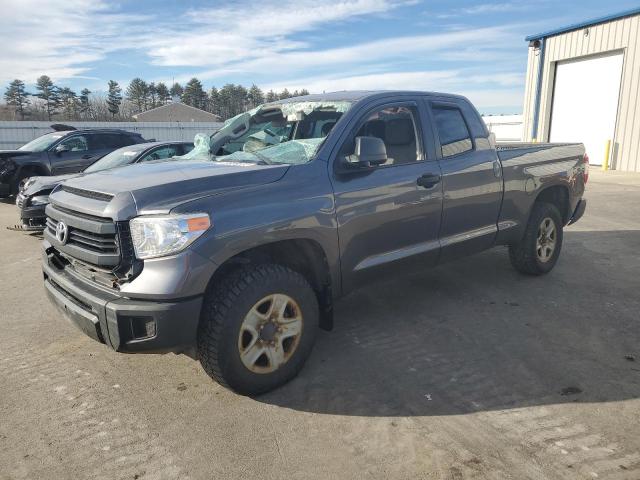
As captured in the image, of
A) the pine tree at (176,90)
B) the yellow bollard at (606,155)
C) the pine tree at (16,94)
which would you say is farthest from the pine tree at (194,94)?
the yellow bollard at (606,155)

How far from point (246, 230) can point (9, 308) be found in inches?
124

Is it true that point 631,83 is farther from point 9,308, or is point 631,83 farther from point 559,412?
point 9,308

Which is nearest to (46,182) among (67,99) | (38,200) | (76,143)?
(38,200)

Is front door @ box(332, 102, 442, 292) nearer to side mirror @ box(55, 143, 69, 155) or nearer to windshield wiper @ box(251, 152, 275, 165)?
windshield wiper @ box(251, 152, 275, 165)

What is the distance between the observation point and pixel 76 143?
37.3 ft

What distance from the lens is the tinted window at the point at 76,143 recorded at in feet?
36.9

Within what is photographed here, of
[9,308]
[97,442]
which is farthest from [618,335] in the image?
[9,308]

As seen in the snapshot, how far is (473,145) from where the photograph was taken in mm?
4562

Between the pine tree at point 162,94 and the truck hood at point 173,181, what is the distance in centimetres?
8117

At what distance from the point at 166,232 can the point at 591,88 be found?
19.9 metres

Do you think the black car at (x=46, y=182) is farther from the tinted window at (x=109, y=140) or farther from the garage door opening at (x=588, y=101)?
the garage door opening at (x=588, y=101)

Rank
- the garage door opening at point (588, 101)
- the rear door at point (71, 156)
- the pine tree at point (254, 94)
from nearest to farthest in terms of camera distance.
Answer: the rear door at point (71, 156), the garage door opening at point (588, 101), the pine tree at point (254, 94)

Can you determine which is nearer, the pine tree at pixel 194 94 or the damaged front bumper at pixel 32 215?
the damaged front bumper at pixel 32 215

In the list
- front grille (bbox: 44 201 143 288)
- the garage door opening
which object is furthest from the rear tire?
the garage door opening
